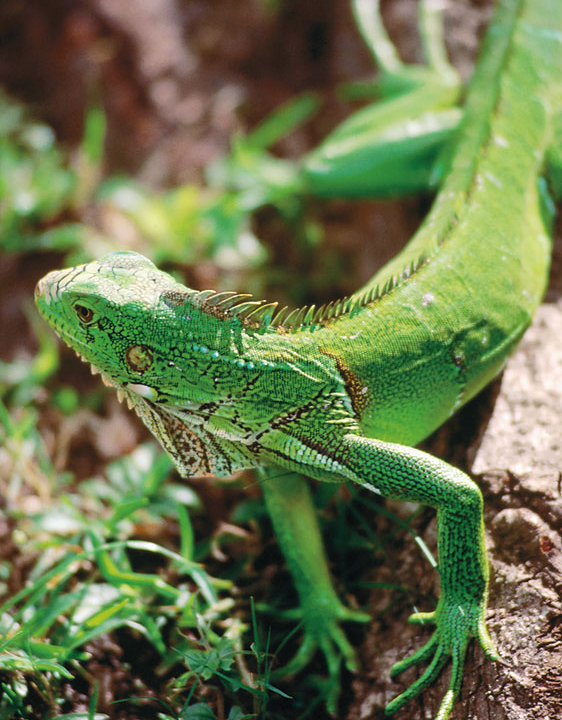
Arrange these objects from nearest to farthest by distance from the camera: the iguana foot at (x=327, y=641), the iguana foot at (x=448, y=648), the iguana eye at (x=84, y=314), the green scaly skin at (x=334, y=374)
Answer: the iguana foot at (x=448, y=648)
the green scaly skin at (x=334, y=374)
the iguana eye at (x=84, y=314)
the iguana foot at (x=327, y=641)

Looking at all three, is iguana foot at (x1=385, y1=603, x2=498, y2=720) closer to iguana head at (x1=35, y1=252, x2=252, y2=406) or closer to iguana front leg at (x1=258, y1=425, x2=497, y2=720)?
iguana front leg at (x1=258, y1=425, x2=497, y2=720)

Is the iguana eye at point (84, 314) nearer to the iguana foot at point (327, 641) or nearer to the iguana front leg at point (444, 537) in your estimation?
the iguana front leg at point (444, 537)

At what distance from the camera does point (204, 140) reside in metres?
5.60

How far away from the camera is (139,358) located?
254cm

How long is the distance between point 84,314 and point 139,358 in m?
0.28

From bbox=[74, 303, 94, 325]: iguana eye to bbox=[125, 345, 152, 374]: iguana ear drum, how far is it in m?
0.20

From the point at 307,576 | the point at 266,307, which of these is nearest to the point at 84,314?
the point at 266,307

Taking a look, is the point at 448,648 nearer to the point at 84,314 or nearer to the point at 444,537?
the point at 444,537

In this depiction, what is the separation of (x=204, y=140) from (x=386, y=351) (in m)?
3.61

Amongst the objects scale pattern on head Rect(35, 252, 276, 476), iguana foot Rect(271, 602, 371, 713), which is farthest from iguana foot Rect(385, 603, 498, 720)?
scale pattern on head Rect(35, 252, 276, 476)

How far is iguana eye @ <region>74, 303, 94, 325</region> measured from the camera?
2555mm

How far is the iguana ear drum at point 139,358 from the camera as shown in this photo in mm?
2529

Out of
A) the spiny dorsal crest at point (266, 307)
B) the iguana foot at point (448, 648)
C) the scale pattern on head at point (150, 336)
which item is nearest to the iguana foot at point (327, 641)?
the iguana foot at point (448, 648)

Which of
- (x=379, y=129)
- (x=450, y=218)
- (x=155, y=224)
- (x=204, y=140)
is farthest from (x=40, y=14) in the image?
(x=450, y=218)
